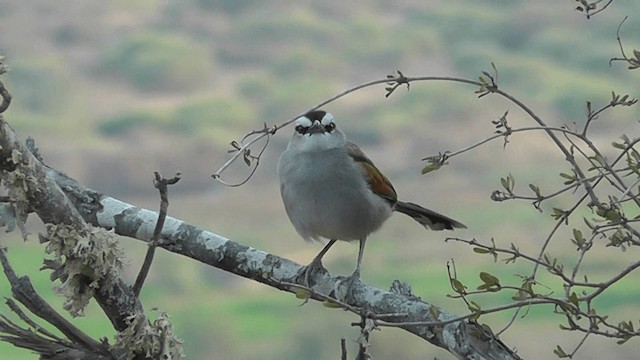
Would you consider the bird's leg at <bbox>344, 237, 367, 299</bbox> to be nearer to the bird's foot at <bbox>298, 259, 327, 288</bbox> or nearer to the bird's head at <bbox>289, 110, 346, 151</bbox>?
the bird's foot at <bbox>298, 259, 327, 288</bbox>

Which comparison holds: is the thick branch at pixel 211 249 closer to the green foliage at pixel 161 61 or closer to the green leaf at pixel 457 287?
the green leaf at pixel 457 287

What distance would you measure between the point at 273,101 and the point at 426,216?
13.0 meters

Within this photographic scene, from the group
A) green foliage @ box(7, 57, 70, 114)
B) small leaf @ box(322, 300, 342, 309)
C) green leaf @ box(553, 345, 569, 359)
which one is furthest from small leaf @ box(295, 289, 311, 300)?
green foliage @ box(7, 57, 70, 114)

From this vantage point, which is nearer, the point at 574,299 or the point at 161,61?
the point at 574,299

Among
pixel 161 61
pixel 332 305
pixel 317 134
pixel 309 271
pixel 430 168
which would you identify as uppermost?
pixel 161 61

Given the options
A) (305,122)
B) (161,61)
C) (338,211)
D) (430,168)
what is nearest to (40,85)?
(161,61)

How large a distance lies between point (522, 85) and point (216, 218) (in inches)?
234

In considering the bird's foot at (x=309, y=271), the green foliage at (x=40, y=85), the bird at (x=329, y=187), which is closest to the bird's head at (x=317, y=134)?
the bird at (x=329, y=187)

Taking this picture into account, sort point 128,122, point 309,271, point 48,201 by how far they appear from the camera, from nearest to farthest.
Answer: point 48,201 → point 309,271 → point 128,122

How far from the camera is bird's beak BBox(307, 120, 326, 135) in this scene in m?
3.90

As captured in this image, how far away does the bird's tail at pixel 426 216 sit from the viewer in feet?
13.3

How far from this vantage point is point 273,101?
55.7 feet

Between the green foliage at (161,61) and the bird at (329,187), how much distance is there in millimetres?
14399

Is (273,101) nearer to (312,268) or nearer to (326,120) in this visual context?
(326,120)
